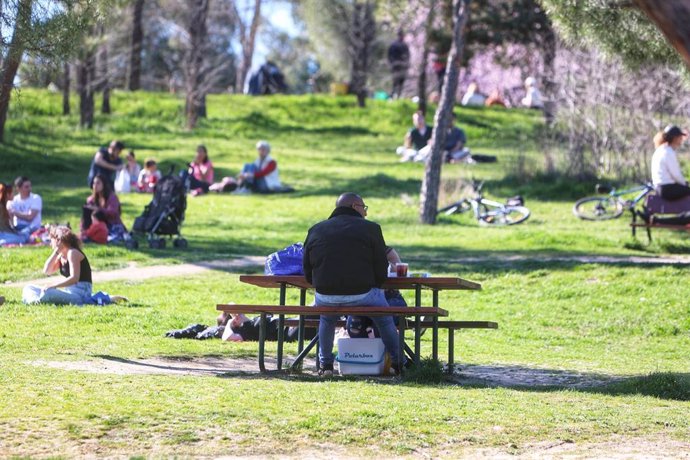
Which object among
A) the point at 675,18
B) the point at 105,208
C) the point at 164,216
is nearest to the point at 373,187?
the point at 164,216

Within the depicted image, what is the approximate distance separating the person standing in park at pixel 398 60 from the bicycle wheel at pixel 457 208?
2297 centimetres

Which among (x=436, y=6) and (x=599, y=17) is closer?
(x=599, y=17)

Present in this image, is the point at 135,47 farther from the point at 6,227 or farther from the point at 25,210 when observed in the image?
the point at 6,227

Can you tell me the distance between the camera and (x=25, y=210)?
2062 centimetres

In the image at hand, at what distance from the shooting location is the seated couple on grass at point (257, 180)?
2811 centimetres

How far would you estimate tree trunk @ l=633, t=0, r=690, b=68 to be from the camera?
495 centimetres

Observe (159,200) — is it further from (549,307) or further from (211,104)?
(211,104)

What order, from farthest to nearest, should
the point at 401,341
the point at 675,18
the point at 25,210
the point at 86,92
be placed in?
the point at 86,92 → the point at 25,210 → the point at 401,341 → the point at 675,18

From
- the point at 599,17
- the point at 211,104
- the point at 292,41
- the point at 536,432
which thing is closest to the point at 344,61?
the point at 211,104

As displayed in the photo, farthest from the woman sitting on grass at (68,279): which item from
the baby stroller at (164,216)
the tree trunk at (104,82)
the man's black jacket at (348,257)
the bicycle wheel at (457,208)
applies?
the tree trunk at (104,82)

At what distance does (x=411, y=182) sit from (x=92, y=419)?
21642 mm

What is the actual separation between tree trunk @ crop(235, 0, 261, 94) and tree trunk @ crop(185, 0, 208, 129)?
817 inches

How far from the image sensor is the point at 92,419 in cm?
757

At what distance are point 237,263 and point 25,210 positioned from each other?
400 centimetres
